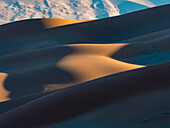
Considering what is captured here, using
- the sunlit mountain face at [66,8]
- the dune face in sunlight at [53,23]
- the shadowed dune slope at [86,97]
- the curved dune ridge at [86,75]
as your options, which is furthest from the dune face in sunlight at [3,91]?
the sunlit mountain face at [66,8]

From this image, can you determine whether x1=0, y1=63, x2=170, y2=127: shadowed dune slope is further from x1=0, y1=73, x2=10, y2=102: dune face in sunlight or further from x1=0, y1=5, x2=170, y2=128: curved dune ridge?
x1=0, y1=73, x2=10, y2=102: dune face in sunlight

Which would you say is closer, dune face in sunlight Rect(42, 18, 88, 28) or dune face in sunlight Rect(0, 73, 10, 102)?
dune face in sunlight Rect(0, 73, 10, 102)

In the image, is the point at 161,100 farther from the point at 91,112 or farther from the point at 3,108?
the point at 3,108

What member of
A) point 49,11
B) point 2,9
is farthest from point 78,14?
point 2,9

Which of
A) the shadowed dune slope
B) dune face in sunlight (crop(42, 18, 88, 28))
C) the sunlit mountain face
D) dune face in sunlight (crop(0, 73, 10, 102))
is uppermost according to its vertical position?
the sunlit mountain face

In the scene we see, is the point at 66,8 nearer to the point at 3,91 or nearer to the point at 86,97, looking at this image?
the point at 3,91

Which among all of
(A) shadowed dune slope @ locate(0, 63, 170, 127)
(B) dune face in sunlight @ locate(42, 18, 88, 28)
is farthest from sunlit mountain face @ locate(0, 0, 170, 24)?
(A) shadowed dune slope @ locate(0, 63, 170, 127)

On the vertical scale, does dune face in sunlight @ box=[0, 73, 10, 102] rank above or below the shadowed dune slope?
above
